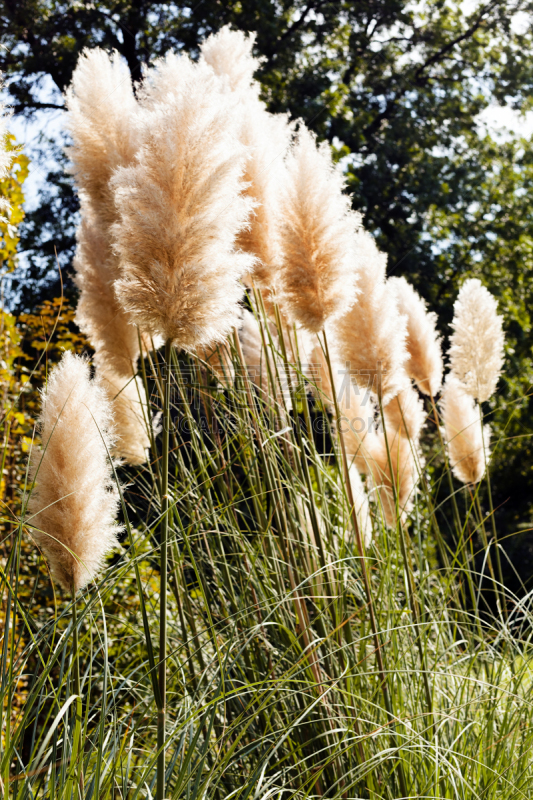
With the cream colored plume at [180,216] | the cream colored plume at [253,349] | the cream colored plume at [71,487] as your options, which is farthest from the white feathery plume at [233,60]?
the cream colored plume at [71,487]

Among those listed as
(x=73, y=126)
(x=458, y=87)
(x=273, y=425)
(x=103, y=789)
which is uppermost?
(x=458, y=87)

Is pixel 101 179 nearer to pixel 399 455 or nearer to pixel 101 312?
pixel 101 312

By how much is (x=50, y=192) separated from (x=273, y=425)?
847 centimetres

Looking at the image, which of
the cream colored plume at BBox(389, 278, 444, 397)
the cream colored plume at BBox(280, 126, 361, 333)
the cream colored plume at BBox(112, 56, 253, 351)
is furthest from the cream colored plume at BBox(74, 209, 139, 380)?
the cream colored plume at BBox(389, 278, 444, 397)

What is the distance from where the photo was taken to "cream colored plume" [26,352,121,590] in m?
1.55

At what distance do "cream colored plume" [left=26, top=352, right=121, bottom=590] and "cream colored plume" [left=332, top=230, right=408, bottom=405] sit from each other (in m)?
1.11

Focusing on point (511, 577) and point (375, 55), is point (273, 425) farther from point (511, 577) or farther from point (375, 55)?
point (375, 55)

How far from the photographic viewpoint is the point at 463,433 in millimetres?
3191

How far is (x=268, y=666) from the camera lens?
2127 mm

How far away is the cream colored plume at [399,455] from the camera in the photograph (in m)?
2.67

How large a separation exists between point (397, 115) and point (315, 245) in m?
9.15

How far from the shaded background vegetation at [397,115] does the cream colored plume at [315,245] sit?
681 centimetres

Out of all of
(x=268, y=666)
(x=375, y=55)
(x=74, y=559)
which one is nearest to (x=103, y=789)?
(x=74, y=559)

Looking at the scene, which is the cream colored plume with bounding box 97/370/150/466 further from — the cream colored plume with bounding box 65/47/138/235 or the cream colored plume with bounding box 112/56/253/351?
the cream colored plume with bounding box 112/56/253/351
